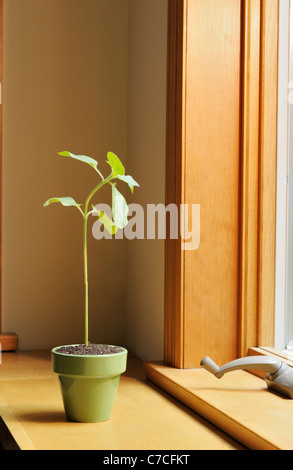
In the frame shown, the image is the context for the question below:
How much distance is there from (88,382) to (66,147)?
102 cm

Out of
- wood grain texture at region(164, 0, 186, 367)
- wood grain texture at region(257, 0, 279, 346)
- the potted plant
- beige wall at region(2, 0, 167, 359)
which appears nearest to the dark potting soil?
the potted plant

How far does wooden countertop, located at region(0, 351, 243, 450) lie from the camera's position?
1190mm

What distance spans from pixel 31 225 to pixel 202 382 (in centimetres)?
85

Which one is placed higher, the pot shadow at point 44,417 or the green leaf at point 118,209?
the green leaf at point 118,209

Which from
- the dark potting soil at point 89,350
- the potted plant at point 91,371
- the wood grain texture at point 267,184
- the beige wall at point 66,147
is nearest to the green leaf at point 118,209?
the potted plant at point 91,371

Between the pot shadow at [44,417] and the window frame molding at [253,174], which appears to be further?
the window frame molding at [253,174]

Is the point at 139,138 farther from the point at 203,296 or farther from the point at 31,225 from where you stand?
the point at 203,296

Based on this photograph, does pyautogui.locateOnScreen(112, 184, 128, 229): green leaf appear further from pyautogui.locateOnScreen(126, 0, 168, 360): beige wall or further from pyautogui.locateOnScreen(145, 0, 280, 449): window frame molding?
pyautogui.locateOnScreen(126, 0, 168, 360): beige wall

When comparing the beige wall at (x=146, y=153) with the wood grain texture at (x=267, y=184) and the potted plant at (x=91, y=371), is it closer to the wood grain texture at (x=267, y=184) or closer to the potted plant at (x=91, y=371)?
the wood grain texture at (x=267, y=184)

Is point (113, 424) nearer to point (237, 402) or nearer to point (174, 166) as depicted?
point (237, 402)

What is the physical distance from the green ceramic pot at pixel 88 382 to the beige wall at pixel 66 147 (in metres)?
0.68

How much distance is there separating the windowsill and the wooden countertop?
0.07ft

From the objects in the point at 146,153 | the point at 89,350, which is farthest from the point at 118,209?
the point at 146,153

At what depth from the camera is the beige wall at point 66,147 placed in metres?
2.07
